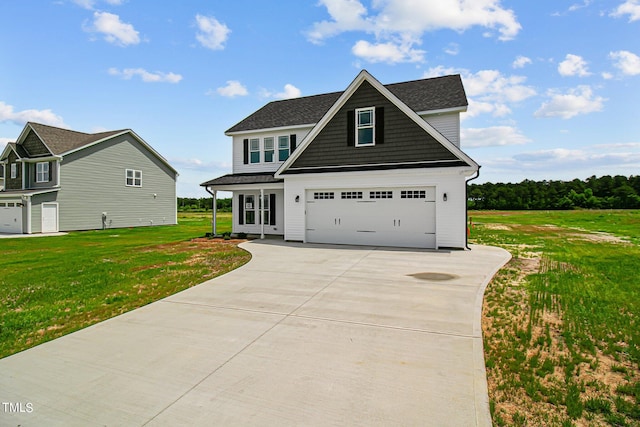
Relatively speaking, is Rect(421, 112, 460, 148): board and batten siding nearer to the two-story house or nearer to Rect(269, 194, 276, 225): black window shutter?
the two-story house

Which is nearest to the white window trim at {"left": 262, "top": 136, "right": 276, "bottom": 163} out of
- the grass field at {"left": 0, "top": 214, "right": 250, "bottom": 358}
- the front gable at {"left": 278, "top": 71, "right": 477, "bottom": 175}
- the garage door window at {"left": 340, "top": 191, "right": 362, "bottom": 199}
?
the front gable at {"left": 278, "top": 71, "right": 477, "bottom": 175}

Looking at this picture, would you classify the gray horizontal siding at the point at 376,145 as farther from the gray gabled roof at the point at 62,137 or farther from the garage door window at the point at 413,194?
the gray gabled roof at the point at 62,137

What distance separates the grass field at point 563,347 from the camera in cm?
307

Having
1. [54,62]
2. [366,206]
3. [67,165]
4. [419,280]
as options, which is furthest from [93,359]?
[67,165]

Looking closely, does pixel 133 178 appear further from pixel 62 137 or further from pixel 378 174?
pixel 378 174

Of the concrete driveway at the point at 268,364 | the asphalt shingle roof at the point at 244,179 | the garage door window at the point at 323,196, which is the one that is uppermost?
the asphalt shingle roof at the point at 244,179

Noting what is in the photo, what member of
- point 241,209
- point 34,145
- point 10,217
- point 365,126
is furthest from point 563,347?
point 34,145

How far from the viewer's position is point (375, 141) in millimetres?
13883

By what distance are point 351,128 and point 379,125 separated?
1.26m

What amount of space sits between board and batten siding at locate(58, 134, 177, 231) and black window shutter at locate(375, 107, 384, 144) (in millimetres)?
23540

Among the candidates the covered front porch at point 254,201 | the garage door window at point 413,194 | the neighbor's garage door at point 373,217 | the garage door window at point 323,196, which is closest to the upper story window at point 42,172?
the covered front porch at point 254,201

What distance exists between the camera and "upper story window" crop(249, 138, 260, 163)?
18.8m

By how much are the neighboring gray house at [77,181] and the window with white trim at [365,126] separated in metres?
22.3

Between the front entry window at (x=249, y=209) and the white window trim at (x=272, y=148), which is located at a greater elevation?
the white window trim at (x=272, y=148)
